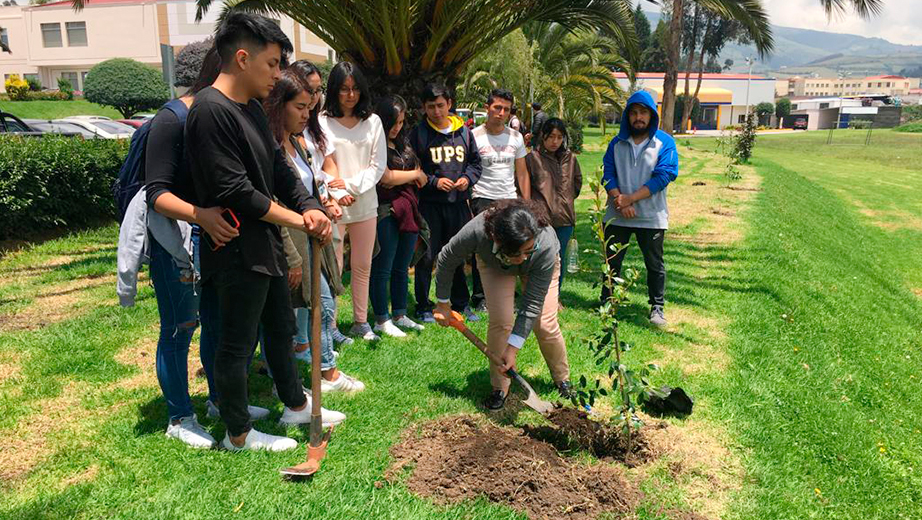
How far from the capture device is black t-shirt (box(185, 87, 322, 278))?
258 centimetres

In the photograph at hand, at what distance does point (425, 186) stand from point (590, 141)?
26854 mm

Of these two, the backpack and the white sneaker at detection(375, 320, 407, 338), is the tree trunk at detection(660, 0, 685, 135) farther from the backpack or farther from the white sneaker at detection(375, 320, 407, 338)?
the backpack

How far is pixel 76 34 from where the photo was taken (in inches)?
2127

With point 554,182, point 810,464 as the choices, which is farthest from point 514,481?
point 554,182

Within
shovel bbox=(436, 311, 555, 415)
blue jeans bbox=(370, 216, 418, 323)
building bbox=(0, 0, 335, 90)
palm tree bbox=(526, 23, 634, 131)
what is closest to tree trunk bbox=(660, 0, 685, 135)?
palm tree bbox=(526, 23, 634, 131)

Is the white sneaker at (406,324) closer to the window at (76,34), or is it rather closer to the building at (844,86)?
the window at (76,34)

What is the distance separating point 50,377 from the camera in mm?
4027

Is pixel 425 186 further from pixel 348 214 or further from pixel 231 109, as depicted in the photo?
pixel 231 109

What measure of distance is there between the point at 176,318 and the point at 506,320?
175cm

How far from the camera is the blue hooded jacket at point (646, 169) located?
16.9ft

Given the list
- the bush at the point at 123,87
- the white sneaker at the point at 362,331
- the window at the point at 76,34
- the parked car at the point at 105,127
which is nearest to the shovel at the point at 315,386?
the white sneaker at the point at 362,331

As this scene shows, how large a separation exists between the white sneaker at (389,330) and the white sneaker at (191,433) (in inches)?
68.5

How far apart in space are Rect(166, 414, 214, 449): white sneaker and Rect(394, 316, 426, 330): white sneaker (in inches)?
76.9

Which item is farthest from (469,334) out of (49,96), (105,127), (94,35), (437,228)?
(94,35)
